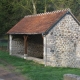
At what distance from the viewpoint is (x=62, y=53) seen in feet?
60.1

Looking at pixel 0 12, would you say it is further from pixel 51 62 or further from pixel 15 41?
pixel 51 62

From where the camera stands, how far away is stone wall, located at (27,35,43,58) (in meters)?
24.3

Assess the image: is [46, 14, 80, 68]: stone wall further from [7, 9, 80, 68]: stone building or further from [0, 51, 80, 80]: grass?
[0, 51, 80, 80]: grass

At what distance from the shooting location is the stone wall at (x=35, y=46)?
24.3 m

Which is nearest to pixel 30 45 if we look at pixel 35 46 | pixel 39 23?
pixel 35 46

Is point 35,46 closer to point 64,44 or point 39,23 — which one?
point 39,23

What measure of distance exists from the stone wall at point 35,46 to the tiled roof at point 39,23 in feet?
6.19

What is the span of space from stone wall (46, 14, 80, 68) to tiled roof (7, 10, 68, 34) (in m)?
0.55

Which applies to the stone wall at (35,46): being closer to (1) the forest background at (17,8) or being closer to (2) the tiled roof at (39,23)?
(2) the tiled roof at (39,23)

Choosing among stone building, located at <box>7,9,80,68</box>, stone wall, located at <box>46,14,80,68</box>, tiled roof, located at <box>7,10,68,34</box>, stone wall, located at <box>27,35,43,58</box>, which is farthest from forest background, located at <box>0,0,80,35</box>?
stone wall, located at <box>46,14,80,68</box>

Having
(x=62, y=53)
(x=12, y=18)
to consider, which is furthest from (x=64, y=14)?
(x=12, y=18)

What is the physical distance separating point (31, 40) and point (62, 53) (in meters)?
6.72

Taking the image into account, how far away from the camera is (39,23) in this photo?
67.5 ft

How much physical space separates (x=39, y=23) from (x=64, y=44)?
3268mm
